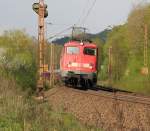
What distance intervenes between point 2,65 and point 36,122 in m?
17.4

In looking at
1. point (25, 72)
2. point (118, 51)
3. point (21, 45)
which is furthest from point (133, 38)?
point (25, 72)

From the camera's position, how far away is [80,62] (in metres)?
28.6

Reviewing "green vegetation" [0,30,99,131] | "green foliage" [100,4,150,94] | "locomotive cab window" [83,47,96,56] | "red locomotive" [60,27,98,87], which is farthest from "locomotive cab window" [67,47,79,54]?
"green foliage" [100,4,150,94]

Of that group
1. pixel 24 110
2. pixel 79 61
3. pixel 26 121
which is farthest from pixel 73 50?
pixel 26 121

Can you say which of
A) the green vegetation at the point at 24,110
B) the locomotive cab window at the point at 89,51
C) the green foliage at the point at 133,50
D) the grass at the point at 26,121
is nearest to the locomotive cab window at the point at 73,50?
the locomotive cab window at the point at 89,51

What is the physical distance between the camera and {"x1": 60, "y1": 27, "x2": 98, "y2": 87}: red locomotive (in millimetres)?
28438

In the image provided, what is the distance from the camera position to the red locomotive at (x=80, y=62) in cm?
2844

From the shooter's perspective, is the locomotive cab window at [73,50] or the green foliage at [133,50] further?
the green foliage at [133,50]

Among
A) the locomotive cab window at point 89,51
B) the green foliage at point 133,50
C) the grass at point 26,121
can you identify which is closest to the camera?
the grass at point 26,121

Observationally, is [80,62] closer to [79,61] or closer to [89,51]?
[79,61]

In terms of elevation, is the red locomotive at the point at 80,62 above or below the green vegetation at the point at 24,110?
above

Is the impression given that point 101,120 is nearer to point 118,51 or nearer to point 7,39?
point 118,51

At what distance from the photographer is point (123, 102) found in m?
18.0

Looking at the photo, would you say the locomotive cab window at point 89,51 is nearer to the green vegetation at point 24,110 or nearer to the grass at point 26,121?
the green vegetation at point 24,110
